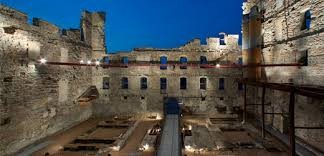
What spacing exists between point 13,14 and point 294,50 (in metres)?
14.9

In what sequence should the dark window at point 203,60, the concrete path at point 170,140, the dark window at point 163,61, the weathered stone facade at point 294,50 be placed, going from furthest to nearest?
the dark window at point 203,60, the dark window at point 163,61, the weathered stone facade at point 294,50, the concrete path at point 170,140

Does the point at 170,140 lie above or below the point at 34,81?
below

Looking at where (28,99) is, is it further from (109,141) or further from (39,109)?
(109,141)

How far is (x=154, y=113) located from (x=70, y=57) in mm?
8528

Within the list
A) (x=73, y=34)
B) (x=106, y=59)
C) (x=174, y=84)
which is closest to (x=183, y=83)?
(x=174, y=84)

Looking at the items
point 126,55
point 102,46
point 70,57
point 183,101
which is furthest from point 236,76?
point 70,57

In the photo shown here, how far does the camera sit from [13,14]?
12.6 m

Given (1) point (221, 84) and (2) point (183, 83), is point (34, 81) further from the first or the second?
(1) point (221, 84)

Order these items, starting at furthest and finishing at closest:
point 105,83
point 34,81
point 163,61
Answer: point 163,61
point 105,83
point 34,81

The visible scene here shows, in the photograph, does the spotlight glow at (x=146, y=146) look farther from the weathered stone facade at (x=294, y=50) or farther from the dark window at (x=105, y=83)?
the dark window at (x=105, y=83)

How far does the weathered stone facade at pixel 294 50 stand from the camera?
465 inches

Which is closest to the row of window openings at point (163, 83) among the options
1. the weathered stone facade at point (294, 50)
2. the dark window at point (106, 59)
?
the dark window at point (106, 59)

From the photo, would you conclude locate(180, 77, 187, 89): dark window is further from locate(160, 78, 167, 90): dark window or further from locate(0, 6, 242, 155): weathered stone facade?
locate(160, 78, 167, 90): dark window

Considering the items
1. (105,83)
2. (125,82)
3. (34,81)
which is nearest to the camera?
(34,81)
